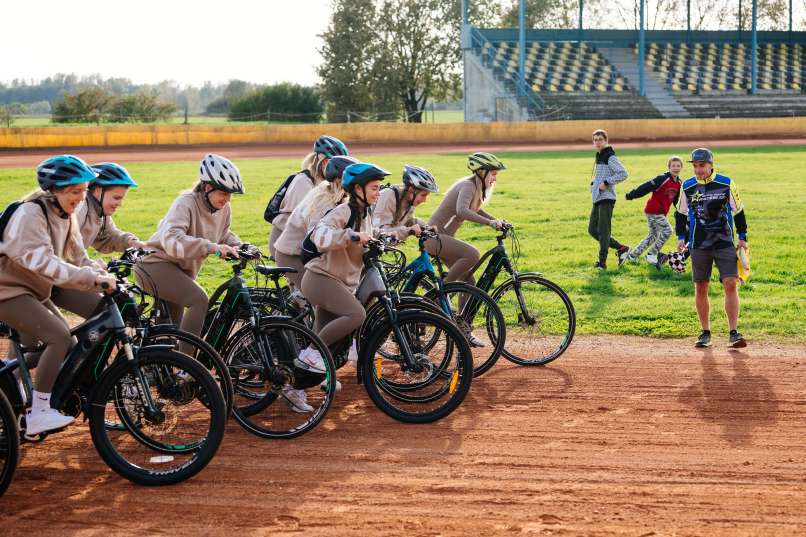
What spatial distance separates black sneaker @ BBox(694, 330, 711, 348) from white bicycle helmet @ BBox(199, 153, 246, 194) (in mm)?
5064

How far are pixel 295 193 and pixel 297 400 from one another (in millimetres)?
2383

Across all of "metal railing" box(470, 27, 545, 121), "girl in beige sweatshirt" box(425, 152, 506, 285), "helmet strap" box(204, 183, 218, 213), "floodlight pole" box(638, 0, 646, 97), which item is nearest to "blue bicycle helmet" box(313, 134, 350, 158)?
"girl in beige sweatshirt" box(425, 152, 506, 285)

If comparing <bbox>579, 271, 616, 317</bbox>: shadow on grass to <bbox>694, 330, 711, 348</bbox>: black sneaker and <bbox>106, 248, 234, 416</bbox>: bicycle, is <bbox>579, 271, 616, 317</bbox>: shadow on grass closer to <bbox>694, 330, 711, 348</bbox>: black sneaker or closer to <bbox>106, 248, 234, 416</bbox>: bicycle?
<bbox>694, 330, 711, 348</bbox>: black sneaker

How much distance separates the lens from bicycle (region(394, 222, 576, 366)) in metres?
8.85

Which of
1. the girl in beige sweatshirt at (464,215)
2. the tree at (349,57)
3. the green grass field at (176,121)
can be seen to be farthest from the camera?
the tree at (349,57)

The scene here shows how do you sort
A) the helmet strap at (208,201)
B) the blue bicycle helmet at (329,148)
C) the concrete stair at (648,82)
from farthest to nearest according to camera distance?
the concrete stair at (648,82) < the blue bicycle helmet at (329,148) < the helmet strap at (208,201)

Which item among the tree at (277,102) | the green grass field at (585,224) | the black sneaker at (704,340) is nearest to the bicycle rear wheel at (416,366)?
the black sneaker at (704,340)

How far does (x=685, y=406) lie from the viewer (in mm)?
7398

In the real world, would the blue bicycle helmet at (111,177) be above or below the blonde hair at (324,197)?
above

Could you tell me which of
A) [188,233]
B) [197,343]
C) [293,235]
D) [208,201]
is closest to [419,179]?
[293,235]

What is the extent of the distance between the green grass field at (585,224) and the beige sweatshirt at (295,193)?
3.60 meters

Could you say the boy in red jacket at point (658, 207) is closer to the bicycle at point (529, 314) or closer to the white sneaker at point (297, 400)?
the bicycle at point (529, 314)

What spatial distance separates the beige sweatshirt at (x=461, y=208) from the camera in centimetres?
919

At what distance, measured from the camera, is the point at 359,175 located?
702cm
